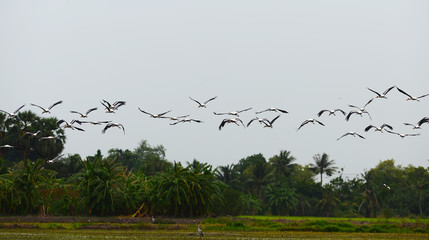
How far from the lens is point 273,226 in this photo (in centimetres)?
3619

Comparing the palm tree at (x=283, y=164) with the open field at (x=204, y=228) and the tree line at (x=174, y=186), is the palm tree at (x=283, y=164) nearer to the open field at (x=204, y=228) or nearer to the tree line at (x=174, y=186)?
the tree line at (x=174, y=186)

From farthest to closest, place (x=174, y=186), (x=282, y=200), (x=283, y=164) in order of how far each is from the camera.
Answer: (x=283, y=164)
(x=282, y=200)
(x=174, y=186)

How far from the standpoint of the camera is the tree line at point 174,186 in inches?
1642

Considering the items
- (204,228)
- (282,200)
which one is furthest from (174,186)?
(282,200)

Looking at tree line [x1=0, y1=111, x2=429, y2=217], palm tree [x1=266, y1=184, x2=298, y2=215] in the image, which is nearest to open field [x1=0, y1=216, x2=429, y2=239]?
tree line [x1=0, y1=111, x2=429, y2=217]

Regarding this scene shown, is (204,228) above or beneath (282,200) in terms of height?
beneath

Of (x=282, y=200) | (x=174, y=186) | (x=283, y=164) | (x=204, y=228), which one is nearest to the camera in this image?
(x=204, y=228)

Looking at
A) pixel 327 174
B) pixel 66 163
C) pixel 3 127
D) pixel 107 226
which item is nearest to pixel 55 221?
pixel 107 226

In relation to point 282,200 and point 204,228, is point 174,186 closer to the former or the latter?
point 204,228

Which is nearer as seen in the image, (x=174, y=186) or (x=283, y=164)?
(x=174, y=186)

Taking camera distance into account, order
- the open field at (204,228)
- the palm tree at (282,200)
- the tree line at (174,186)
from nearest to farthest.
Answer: the open field at (204,228), the tree line at (174,186), the palm tree at (282,200)

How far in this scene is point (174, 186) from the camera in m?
42.8

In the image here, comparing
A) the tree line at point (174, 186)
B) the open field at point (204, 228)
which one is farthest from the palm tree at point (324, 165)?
the open field at point (204, 228)

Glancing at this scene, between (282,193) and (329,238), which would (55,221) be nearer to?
(329,238)
